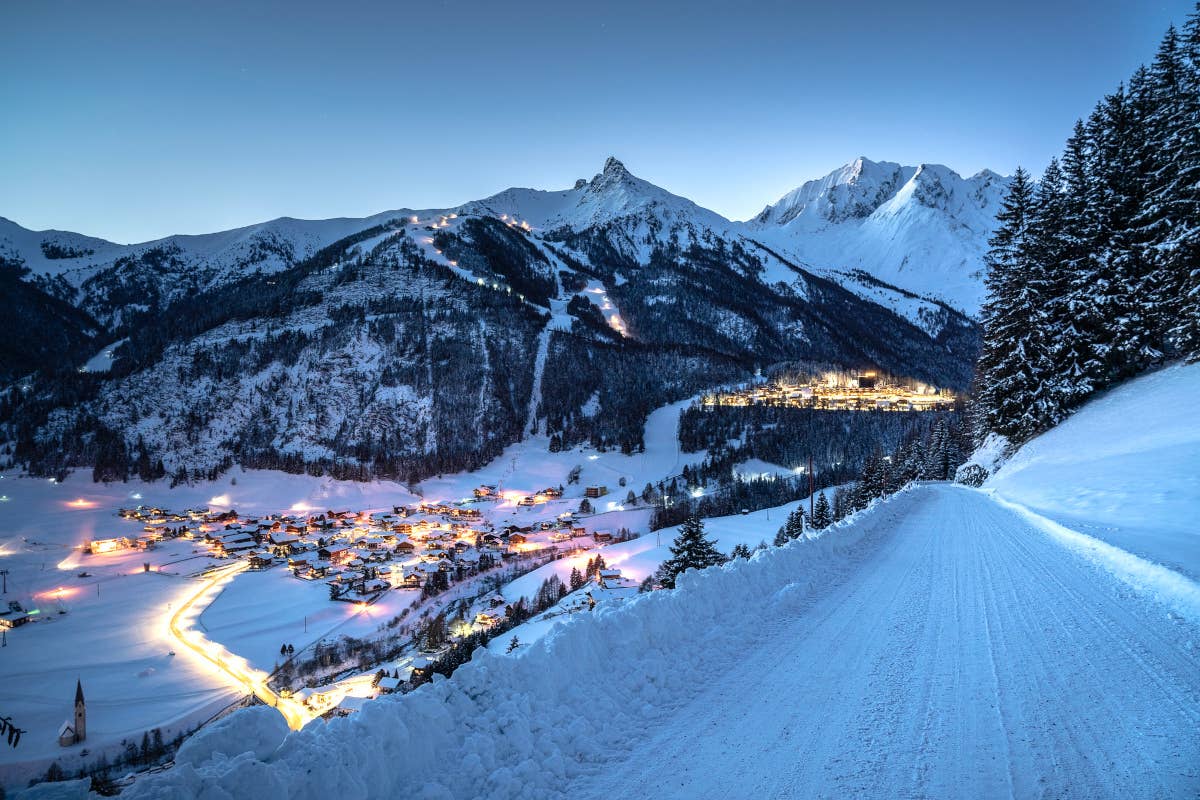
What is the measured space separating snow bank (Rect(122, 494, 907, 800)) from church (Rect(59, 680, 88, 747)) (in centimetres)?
3118

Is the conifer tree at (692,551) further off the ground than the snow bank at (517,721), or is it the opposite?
the snow bank at (517,721)

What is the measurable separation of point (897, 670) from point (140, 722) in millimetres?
35821

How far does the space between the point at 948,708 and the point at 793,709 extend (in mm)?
1503

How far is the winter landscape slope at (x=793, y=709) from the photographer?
4.07 metres

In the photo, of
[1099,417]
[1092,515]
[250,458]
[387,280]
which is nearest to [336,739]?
[1092,515]

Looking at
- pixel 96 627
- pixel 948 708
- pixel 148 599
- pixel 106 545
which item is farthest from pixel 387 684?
pixel 106 545

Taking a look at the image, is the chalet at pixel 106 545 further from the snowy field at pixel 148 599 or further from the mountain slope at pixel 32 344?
the mountain slope at pixel 32 344

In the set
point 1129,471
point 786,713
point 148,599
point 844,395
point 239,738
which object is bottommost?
point 148,599

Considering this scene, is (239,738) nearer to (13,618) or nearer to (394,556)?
(13,618)

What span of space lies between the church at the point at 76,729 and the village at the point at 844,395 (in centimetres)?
11568

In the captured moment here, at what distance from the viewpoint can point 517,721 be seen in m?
5.01

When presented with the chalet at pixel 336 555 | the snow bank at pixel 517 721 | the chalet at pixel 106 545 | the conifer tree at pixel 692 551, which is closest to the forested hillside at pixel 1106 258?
the conifer tree at pixel 692 551

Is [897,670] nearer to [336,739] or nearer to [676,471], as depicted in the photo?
[336,739]

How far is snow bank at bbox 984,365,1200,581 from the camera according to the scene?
1082 centimetres
